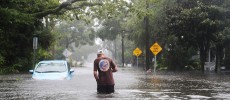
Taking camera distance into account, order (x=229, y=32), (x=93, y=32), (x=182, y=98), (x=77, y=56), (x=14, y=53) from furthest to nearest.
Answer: (x=77, y=56), (x=93, y=32), (x=14, y=53), (x=229, y=32), (x=182, y=98)

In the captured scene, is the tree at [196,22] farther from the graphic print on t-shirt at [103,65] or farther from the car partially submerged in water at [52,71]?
the graphic print on t-shirt at [103,65]

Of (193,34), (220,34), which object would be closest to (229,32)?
(220,34)

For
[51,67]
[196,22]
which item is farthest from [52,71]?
[196,22]

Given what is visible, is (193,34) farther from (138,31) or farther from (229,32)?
(138,31)

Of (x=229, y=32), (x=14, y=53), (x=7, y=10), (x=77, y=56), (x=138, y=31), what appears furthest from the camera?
(x=77, y=56)

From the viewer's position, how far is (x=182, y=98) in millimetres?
13289

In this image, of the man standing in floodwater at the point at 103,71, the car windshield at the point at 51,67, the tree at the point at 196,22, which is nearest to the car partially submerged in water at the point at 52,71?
the car windshield at the point at 51,67

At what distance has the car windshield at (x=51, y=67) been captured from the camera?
21094 millimetres

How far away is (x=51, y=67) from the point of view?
70.4ft

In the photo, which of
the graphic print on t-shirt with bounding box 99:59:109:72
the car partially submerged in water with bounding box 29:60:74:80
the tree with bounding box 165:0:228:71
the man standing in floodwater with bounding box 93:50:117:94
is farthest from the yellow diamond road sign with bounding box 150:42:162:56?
the graphic print on t-shirt with bounding box 99:59:109:72

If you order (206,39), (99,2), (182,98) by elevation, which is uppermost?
(99,2)

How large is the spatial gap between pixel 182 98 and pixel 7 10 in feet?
55.8

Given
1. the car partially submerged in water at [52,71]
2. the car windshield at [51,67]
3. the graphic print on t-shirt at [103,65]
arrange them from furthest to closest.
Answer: the car windshield at [51,67]
the car partially submerged in water at [52,71]
the graphic print on t-shirt at [103,65]

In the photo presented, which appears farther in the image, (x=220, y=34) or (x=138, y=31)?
(x=138, y=31)
